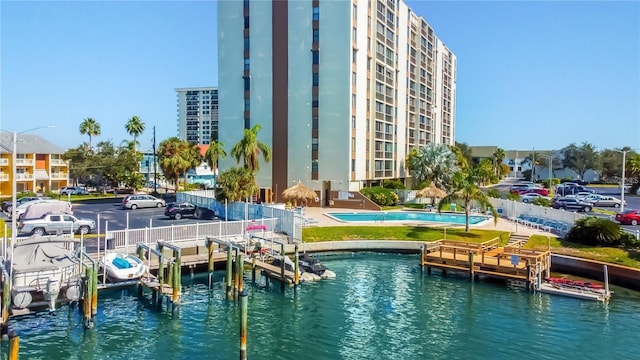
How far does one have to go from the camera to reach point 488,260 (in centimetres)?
3284

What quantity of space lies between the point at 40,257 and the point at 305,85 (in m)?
42.3

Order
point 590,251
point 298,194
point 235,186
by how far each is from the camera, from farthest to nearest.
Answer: point 298,194 < point 235,186 < point 590,251

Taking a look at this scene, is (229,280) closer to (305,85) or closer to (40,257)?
(40,257)

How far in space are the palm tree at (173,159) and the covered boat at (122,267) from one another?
42415mm

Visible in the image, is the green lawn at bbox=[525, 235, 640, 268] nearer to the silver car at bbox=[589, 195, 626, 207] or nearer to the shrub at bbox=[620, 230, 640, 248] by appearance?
the shrub at bbox=[620, 230, 640, 248]

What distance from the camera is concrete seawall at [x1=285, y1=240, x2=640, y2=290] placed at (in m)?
30.8

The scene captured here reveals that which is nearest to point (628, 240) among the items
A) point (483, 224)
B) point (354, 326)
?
point (483, 224)

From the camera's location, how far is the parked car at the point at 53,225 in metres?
38.0

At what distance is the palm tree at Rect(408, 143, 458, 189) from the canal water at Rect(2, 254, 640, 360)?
38.8 meters

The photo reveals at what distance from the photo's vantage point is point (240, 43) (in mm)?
64375

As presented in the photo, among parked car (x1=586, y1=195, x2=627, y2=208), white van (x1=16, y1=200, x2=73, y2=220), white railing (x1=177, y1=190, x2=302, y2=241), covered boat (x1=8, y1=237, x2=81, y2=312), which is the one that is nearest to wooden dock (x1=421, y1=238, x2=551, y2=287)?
white railing (x1=177, y1=190, x2=302, y2=241)

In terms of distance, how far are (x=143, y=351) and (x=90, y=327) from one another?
3.87 m

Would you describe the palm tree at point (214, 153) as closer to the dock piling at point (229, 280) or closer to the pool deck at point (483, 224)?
the pool deck at point (483, 224)

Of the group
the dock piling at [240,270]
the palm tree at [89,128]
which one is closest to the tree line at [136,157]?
the palm tree at [89,128]
